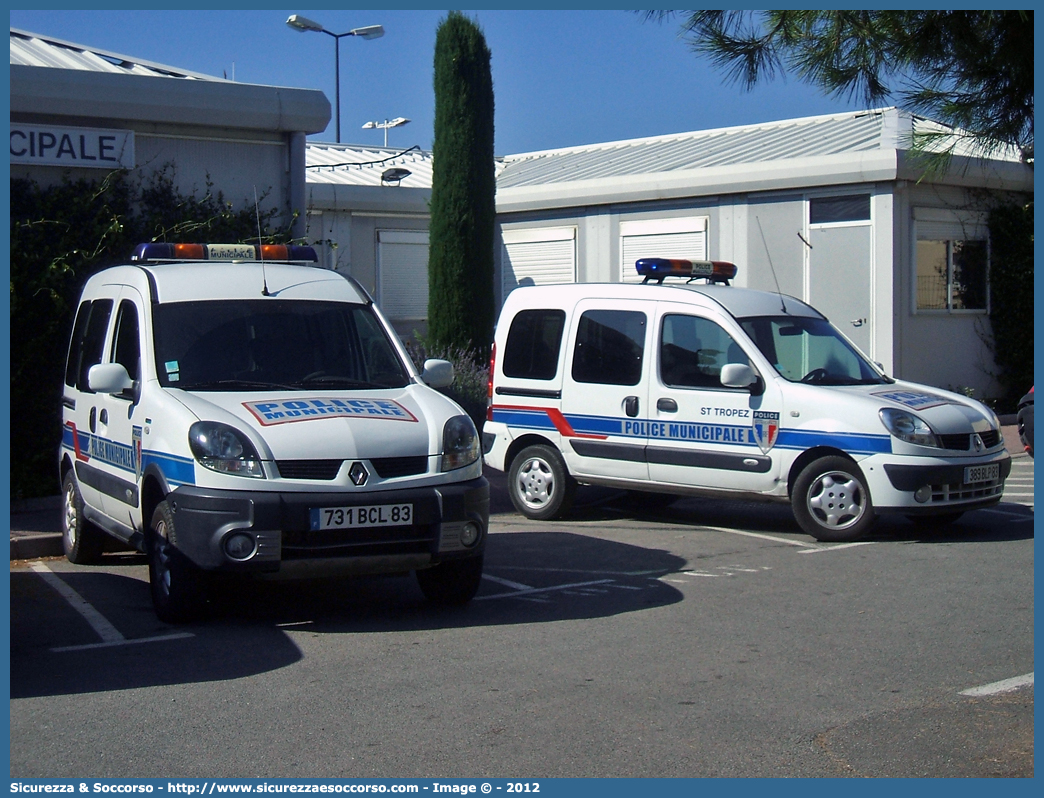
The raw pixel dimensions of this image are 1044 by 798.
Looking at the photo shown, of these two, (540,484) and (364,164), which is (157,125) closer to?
(540,484)

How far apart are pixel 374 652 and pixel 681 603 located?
218 cm

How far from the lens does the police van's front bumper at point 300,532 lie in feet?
21.6

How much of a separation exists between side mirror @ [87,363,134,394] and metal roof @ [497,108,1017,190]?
42.3 ft

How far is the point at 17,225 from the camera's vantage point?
38.7 feet

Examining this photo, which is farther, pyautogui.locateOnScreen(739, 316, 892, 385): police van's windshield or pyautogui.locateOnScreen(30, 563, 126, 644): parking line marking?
pyautogui.locateOnScreen(739, 316, 892, 385): police van's windshield

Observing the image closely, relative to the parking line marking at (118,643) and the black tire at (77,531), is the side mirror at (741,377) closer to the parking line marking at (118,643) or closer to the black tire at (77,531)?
the parking line marking at (118,643)

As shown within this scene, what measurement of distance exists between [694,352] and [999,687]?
16.7ft

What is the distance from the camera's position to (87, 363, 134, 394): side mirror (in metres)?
7.36

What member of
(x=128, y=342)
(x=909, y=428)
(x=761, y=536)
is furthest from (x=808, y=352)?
(x=128, y=342)

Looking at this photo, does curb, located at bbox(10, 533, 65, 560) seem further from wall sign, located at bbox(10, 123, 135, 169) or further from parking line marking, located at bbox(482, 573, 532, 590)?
wall sign, located at bbox(10, 123, 135, 169)

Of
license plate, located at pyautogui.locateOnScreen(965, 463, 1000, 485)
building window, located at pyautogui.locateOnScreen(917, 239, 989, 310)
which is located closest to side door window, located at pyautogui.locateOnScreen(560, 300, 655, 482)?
license plate, located at pyautogui.locateOnScreen(965, 463, 1000, 485)

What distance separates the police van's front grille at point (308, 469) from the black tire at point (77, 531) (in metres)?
2.87

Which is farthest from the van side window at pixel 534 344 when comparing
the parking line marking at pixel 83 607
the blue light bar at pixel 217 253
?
the parking line marking at pixel 83 607

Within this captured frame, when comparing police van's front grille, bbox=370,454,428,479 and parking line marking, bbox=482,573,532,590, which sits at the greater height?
police van's front grille, bbox=370,454,428,479
